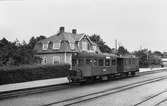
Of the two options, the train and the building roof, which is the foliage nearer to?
the train

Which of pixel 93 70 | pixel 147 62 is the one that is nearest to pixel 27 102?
pixel 93 70

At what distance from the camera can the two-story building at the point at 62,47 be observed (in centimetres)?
4114

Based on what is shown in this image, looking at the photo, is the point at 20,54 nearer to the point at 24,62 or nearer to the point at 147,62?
the point at 24,62

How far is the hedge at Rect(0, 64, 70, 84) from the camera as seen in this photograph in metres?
20.4

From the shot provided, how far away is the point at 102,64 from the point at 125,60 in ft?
18.2

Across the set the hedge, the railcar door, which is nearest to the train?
the railcar door

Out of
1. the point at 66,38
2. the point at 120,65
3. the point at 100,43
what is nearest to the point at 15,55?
the point at 120,65

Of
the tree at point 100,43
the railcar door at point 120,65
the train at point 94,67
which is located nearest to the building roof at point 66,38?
the railcar door at point 120,65

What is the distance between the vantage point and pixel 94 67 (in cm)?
2039

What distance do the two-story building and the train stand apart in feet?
55.4

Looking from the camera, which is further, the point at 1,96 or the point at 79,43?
the point at 79,43

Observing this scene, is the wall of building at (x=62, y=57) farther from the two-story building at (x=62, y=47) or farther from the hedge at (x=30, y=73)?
the hedge at (x=30, y=73)

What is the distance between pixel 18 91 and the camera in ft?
50.3

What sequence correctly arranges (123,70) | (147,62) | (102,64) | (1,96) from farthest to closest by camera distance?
(147,62), (123,70), (102,64), (1,96)
